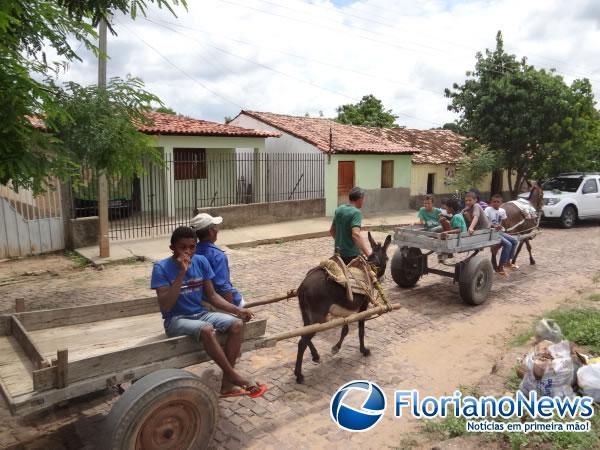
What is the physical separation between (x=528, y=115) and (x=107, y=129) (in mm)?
14867

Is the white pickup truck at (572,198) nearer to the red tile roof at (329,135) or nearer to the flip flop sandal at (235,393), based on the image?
the red tile roof at (329,135)

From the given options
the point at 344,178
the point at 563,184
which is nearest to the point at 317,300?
the point at 344,178

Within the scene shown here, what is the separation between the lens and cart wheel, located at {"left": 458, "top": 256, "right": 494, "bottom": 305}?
6.83 metres

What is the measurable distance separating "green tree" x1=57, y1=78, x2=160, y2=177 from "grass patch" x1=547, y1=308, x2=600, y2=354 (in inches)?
246

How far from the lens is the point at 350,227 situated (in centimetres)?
560

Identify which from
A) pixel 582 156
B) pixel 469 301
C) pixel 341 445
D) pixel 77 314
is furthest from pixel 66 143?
pixel 582 156

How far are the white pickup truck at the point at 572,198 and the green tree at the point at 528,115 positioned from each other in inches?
54.8

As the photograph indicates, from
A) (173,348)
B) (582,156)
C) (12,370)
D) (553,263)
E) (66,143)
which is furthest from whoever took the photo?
(582,156)

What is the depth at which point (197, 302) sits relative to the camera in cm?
370

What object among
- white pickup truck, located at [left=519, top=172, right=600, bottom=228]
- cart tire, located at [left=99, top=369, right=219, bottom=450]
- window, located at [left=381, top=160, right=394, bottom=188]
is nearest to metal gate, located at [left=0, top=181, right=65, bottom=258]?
cart tire, located at [left=99, top=369, right=219, bottom=450]

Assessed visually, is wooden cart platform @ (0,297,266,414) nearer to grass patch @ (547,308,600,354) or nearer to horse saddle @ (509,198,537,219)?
grass patch @ (547,308,600,354)

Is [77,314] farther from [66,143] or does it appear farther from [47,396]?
[66,143]

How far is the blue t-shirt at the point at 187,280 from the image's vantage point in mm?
3426

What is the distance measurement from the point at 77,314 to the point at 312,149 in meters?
14.3
